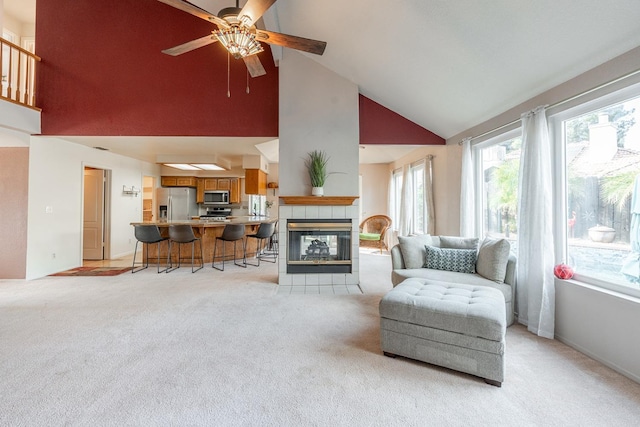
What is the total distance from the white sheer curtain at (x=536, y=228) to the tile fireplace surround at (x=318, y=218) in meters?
2.06

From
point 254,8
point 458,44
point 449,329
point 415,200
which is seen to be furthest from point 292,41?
point 415,200

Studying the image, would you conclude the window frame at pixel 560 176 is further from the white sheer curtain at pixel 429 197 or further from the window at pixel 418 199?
the window at pixel 418 199

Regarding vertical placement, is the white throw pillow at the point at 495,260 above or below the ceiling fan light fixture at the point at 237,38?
below

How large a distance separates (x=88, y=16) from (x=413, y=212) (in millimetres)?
6995

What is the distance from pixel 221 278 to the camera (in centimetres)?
470

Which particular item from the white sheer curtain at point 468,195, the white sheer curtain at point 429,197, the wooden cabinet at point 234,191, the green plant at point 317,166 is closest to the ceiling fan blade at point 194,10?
the green plant at point 317,166

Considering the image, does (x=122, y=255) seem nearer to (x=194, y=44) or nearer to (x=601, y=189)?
(x=194, y=44)

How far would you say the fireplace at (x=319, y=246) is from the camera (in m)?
4.29

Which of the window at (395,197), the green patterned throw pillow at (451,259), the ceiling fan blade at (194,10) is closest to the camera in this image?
Answer: the ceiling fan blade at (194,10)

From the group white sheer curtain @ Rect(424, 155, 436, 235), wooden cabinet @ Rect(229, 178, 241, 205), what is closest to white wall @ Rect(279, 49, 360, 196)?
white sheer curtain @ Rect(424, 155, 436, 235)

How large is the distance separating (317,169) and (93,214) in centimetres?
533

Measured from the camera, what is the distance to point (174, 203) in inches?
318

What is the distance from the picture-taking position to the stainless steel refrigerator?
8.04m

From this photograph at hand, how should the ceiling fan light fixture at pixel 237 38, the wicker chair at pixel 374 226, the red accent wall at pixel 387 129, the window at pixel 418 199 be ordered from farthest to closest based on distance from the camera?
the wicker chair at pixel 374 226
the window at pixel 418 199
the red accent wall at pixel 387 129
the ceiling fan light fixture at pixel 237 38
